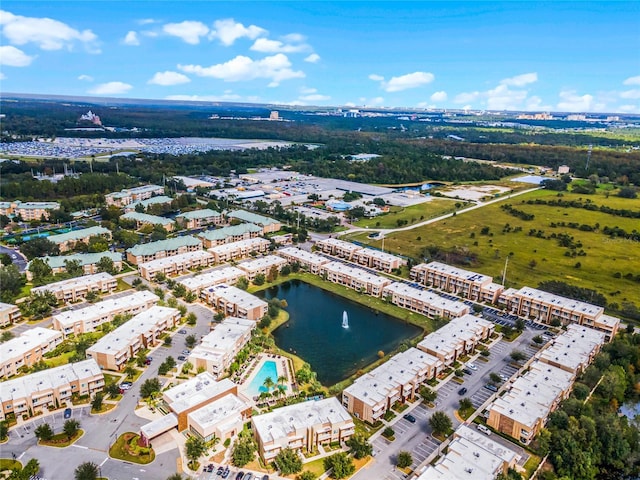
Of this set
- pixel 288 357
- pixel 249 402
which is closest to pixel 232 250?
pixel 288 357

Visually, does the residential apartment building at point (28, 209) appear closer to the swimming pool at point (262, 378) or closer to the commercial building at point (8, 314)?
the commercial building at point (8, 314)

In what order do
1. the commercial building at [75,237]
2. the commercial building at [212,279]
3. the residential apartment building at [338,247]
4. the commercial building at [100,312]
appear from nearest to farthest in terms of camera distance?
1. the commercial building at [100,312]
2. the commercial building at [212,279]
3. the commercial building at [75,237]
4. the residential apartment building at [338,247]

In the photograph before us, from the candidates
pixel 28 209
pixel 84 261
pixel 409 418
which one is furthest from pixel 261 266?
pixel 28 209

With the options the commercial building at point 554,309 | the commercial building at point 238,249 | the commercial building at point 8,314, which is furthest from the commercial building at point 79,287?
the commercial building at point 554,309

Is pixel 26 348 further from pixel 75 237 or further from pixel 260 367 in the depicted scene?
pixel 75 237

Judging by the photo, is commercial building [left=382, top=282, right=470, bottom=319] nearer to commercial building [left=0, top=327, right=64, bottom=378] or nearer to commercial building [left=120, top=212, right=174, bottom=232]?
commercial building [left=0, top=327, right=64, bottom=378]

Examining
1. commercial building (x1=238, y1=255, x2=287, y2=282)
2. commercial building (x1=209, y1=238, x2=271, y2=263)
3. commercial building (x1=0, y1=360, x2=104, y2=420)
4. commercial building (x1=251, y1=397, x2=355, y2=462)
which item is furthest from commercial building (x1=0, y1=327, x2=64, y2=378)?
commercial building (x1=209, y1=238, x2=271, y2=263)
